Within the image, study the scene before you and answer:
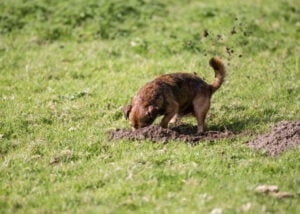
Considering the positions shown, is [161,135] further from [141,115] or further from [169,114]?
[169,114]

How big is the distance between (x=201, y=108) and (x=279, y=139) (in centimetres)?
163

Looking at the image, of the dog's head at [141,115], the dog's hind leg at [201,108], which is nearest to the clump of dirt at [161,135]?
the dog's head at [141,115]

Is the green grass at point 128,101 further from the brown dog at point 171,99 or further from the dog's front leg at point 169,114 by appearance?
the dog's front leg at point 169,114

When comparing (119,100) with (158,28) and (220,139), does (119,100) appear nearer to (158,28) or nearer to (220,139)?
(220,139)

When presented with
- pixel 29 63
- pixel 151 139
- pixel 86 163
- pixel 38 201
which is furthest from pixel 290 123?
pixel 29 63

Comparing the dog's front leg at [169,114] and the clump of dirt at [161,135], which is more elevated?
the dog's front leg at [169,114]

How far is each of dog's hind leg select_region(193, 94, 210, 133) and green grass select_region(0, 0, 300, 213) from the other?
0.36 m

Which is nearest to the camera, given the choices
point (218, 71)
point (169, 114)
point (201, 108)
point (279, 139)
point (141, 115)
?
point (279, 139)

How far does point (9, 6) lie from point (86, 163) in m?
10.5

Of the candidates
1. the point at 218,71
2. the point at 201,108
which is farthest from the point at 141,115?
the point at 218,71

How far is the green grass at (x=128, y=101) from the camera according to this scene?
6.65 meters

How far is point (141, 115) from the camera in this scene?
27.4ft

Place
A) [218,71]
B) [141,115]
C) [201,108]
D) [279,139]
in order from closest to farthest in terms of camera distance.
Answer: [279,139] → [141,115] → [201,108] → [218,71]

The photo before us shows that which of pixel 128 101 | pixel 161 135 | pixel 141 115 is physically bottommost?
pixel 128 101
